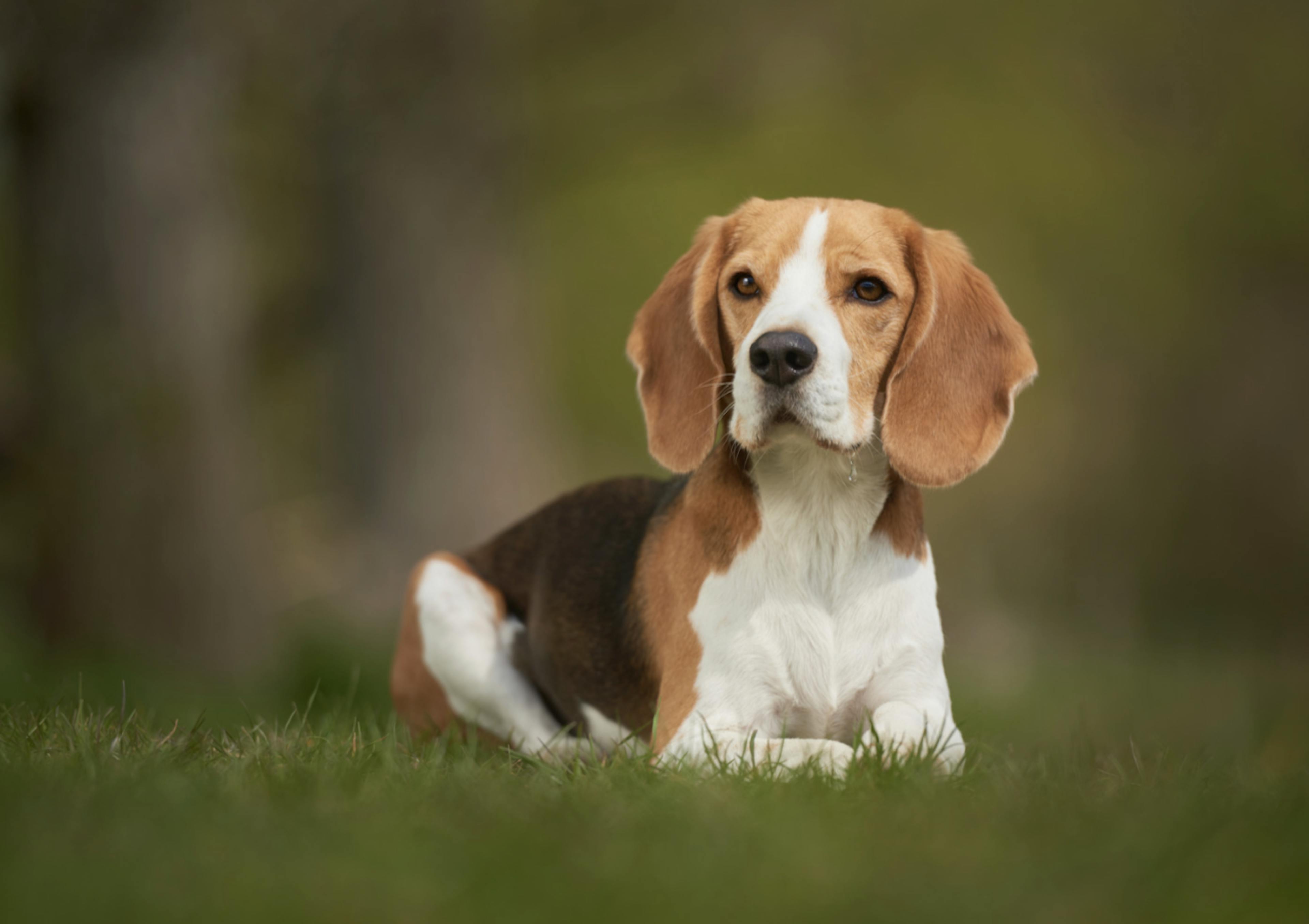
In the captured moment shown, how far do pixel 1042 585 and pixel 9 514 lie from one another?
10771 mm

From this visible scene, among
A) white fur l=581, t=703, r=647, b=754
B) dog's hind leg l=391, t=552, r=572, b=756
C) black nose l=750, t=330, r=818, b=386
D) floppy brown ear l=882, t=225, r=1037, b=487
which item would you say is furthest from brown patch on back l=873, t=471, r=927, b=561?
dog's hind leg l=391, t=552, r=572, b=756

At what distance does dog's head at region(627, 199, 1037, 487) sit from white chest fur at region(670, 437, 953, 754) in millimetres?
197

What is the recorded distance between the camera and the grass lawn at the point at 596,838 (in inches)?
101

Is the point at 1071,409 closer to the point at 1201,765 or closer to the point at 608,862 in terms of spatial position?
the point at 1201,765

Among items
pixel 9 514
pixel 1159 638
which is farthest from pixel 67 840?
pixel 1159 638

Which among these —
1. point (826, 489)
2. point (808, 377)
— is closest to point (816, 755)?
point (826, 489)

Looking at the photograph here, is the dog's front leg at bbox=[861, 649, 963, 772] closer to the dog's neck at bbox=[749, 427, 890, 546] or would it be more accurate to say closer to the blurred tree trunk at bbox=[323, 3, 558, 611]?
the dog's neck at bbox=[749, 427, 890, 546]

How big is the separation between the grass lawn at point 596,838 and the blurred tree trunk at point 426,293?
5945 millimetres

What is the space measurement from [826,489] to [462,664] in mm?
1690

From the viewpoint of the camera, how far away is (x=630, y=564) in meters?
4.79

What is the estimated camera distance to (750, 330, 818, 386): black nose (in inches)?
144

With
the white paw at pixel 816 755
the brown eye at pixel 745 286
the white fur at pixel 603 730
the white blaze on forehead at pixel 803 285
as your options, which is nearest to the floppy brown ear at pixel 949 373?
the white blaze on forehead at pixel 803 285

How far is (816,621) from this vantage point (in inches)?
156

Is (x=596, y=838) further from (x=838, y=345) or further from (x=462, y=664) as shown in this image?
(x=462, y=664)
